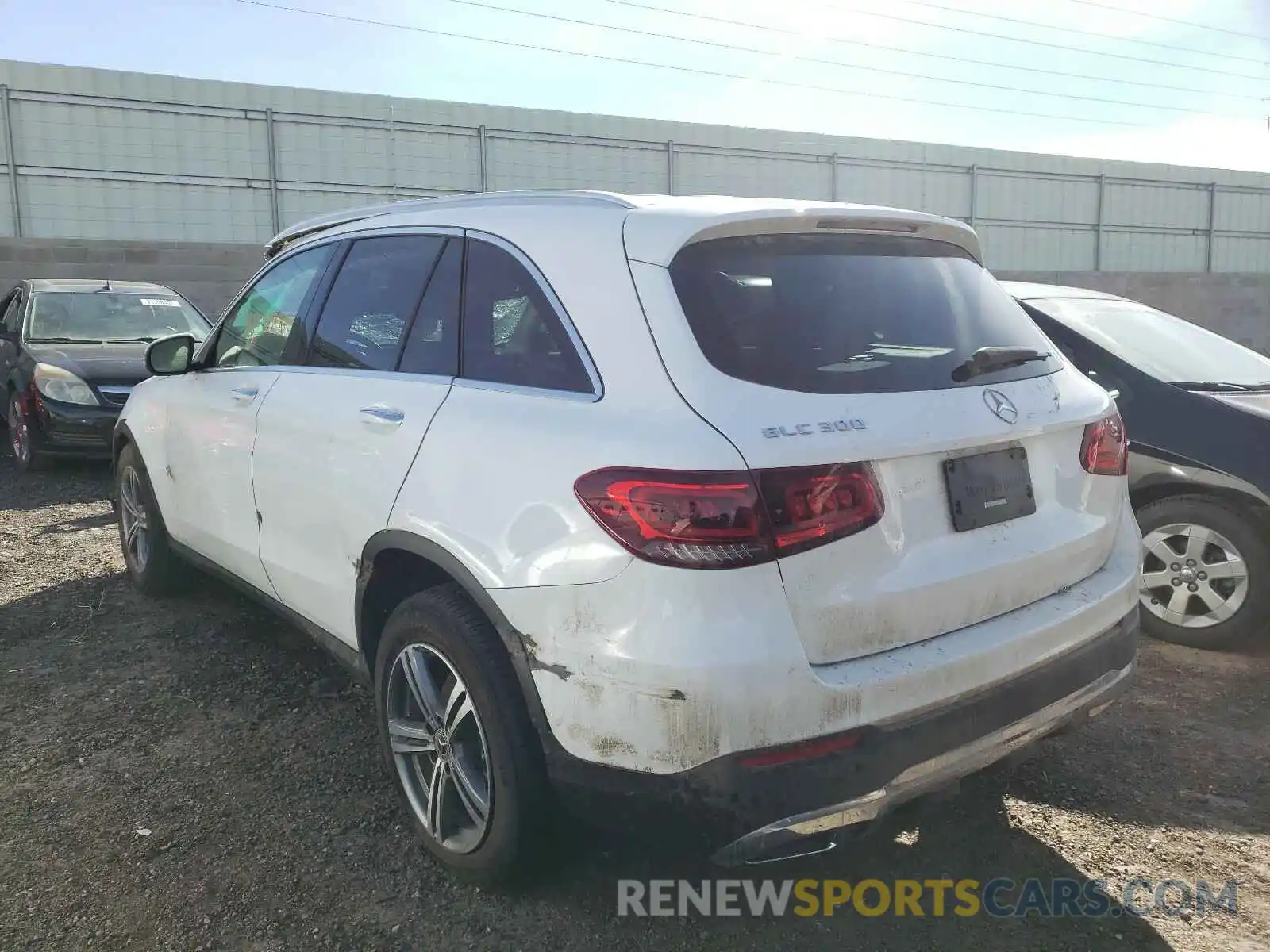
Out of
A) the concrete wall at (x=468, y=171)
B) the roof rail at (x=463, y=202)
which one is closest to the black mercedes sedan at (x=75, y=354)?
the concrete wall at (x=468, y=171)

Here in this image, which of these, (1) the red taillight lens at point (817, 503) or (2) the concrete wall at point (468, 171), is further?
(2) the concrete wall at point (468, 171)

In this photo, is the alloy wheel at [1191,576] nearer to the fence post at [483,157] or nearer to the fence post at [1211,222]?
the fence post at [483,157]

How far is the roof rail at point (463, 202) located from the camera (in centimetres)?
252

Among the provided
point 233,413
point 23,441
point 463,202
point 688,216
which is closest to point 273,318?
point 233,413

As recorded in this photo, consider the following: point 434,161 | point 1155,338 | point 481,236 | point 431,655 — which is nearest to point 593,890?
point 431,655

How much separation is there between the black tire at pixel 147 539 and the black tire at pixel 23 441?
11.3ft

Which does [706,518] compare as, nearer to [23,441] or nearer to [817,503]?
[817,503]

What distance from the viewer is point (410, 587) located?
2762 millimetres

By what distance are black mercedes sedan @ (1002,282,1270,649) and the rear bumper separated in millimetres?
2028

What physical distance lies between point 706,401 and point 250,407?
2.12 metres

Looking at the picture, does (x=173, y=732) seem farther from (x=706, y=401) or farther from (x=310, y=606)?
(x=706, y=401)

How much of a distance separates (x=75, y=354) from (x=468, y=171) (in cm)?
768

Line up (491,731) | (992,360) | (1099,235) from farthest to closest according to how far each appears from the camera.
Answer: (1099,235) → (992,360) → (491,731)

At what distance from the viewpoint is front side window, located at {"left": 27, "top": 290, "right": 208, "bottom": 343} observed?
27.8 ft
